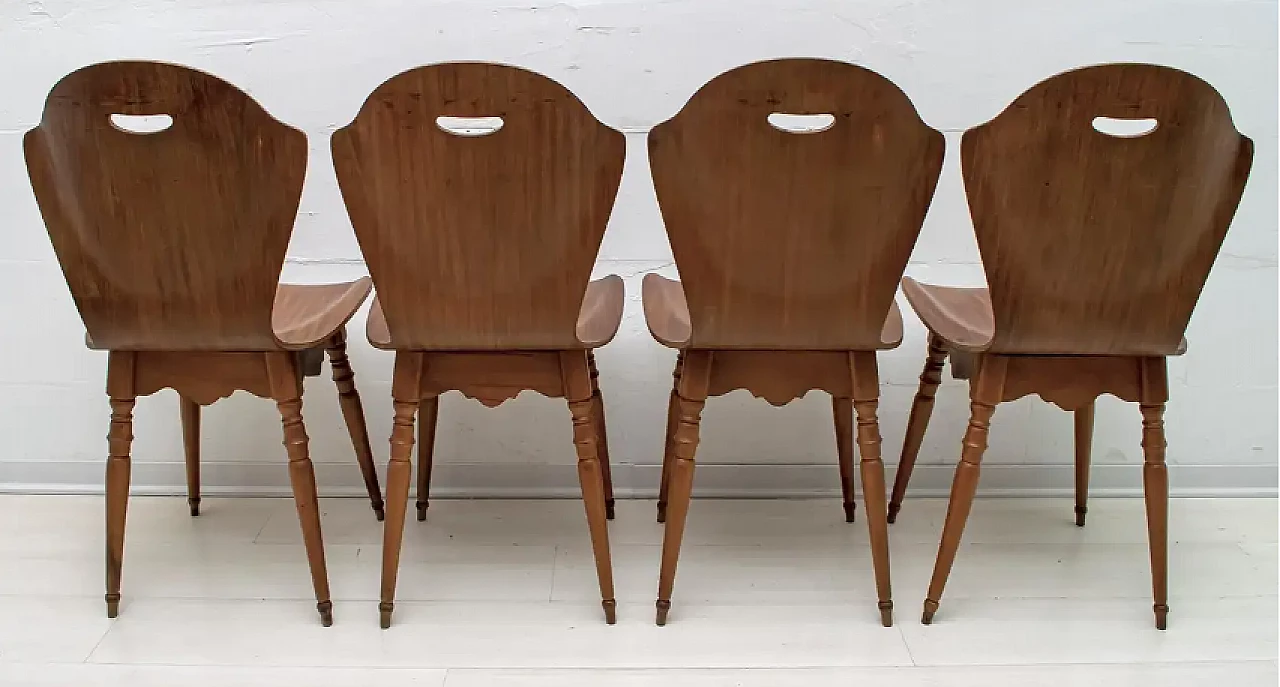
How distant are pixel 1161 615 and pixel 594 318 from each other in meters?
1.13

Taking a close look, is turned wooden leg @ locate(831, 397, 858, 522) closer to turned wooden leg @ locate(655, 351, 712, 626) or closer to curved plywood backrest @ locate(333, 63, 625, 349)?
turned wooden leg @ locate(655, 351, 712, 626)

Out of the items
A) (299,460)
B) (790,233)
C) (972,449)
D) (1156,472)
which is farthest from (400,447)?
(1156,472)

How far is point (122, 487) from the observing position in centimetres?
177

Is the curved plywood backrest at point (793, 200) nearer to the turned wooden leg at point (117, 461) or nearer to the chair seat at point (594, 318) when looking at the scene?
the chair seat at point (594, 318)

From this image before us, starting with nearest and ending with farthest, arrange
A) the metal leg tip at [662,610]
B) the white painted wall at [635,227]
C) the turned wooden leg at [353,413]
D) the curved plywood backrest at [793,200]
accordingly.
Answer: the curved plywood backrest at [793,200] → the metal leg tip at [662,610] → the turned wooden leg at [353,413] → the white painted wall at [635,227]

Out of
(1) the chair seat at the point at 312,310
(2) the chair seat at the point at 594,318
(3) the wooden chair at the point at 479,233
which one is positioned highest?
(3) the wooden chair at the point at 479,233

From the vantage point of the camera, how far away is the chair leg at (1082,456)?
2148 mm

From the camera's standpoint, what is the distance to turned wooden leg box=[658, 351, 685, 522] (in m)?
2.05

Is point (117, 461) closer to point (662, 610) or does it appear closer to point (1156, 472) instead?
point (662, 610)

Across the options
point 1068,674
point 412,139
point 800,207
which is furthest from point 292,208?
point 1068,674

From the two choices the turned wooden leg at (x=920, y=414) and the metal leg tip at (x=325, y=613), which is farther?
the turned wooden leg at (x=920, y=414)

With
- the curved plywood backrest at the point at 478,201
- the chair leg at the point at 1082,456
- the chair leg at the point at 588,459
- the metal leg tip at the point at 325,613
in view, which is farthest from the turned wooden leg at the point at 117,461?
the chair leg at the point at 1082,456

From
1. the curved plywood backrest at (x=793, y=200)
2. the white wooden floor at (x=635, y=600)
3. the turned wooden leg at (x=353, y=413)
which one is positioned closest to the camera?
the curved plywood backrest at (x=793, y=200)

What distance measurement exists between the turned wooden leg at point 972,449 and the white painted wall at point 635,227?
547 millimetres
